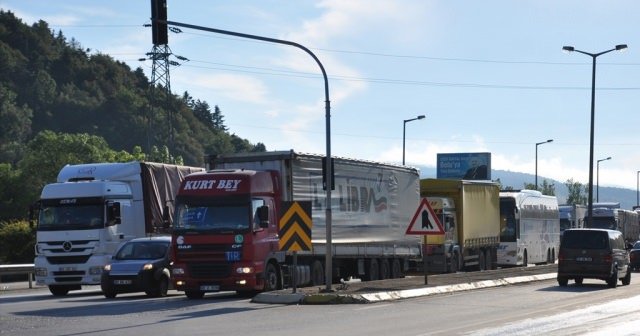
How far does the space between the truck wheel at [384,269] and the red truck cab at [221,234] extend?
830cm

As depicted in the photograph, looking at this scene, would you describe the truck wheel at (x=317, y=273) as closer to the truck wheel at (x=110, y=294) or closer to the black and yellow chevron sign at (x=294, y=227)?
the black and yellow chevron sign at (x=294, y=227)

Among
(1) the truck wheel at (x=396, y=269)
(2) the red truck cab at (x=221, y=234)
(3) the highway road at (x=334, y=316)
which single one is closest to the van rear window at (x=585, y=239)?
(3) the highway road at (x=334, y=316)

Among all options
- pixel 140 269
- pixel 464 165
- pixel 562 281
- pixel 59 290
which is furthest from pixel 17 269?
pixel 464 165

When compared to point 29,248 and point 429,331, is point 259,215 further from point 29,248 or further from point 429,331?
point 29,248

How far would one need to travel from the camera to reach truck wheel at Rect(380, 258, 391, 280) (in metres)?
35.8

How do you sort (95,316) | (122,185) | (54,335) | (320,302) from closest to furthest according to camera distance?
(54,335)
(95,316)
(320,302)
(122,185)

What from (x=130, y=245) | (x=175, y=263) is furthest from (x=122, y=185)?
(x=175, y=263)

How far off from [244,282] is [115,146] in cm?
13705

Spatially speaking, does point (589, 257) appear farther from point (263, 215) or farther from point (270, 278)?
point (263, 215)

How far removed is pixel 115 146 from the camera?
161375 mm

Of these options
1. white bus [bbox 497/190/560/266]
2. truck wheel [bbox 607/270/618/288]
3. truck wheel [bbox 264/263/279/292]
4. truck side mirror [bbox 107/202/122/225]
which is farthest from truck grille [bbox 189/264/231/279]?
white bus [bbox 497/190/560/266]

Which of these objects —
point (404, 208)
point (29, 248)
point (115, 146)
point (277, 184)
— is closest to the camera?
point (277, 184)

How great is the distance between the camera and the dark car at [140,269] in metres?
29.0

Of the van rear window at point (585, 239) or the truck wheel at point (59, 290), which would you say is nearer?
the truck wheel at point (59, 290)
